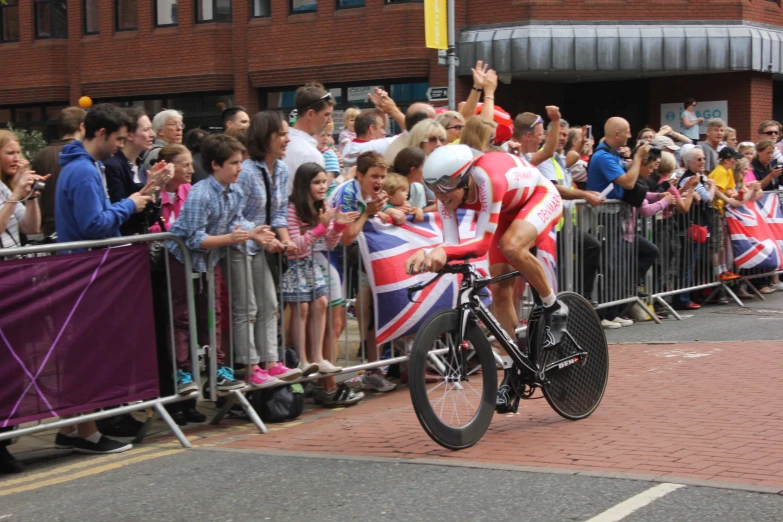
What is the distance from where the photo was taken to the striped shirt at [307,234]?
27.3 feet

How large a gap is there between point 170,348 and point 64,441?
2.94ft

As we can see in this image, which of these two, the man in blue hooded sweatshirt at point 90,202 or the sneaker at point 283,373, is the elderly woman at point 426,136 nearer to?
the sneaker at point 283,373

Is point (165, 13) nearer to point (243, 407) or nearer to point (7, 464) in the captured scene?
point (243, 407)

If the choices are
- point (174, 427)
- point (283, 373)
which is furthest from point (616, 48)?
point (174, 427)

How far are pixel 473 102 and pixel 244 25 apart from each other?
67.6ft

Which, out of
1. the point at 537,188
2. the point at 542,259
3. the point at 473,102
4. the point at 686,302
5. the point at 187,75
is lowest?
the point at 686,302

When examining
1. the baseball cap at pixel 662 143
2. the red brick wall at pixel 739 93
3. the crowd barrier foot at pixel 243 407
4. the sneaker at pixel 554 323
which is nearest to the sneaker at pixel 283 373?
the crowd barrier foot at pixel 243 407

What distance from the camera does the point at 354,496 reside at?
570cm

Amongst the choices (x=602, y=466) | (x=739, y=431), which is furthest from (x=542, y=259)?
(x=602, y=466)

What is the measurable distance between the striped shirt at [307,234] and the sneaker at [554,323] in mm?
1919

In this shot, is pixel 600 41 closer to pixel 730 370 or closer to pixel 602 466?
pixel 730 370

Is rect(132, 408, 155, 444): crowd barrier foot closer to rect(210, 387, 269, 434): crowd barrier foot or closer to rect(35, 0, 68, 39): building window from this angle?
rect(210, 387, 269, 434): crowd barrier foot

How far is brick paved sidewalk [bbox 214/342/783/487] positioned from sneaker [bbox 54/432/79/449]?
101 cm

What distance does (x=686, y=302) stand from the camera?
13.8m
